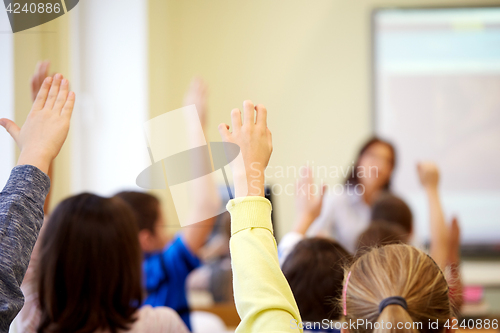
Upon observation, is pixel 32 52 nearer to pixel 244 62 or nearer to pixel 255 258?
pixel 244 62

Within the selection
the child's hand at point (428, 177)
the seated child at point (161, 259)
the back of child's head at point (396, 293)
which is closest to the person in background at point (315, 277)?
the back of child's head at point (396, 293)

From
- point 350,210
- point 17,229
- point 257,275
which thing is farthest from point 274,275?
point 350,210

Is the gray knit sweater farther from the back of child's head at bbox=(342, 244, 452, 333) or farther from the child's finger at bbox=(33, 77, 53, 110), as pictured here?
the back of child's head at bbox=(342, 244, 452, 333)

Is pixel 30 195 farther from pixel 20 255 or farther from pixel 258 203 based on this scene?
pixel 258 203

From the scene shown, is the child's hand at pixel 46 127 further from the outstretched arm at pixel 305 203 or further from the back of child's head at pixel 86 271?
the outstretched arm at pixel 305 203

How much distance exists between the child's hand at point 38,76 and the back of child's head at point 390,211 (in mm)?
714

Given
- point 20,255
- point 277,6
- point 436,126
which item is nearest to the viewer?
point 20,255

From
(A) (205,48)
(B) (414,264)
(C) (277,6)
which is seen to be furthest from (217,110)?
(B) (414,264)

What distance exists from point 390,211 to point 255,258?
684 mm

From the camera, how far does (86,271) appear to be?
0.59 meters

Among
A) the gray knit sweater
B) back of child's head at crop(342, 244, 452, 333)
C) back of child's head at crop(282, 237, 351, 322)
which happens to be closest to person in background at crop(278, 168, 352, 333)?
back of child's head at crop(282, 237, 351, 322)

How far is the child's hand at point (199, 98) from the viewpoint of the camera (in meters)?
0.74

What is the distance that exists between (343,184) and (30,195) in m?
0.60

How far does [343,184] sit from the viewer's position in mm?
849
